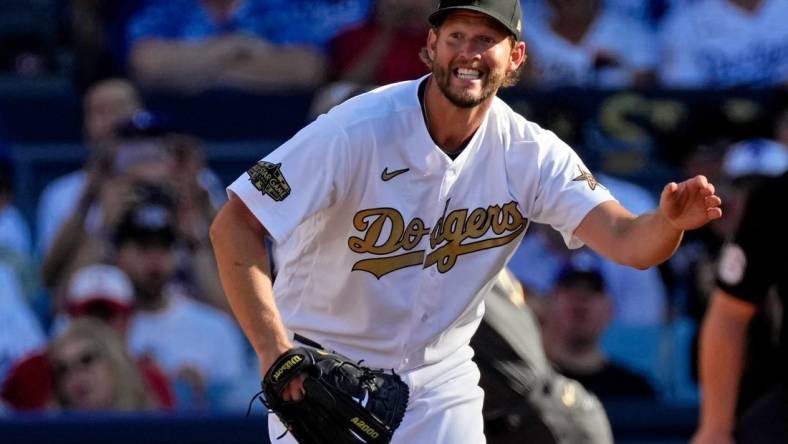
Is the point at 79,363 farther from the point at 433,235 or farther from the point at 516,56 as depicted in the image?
the point at 516,56

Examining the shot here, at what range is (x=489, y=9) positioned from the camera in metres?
3.93

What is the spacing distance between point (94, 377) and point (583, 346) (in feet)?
7.23

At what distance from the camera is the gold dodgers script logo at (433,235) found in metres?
4.10

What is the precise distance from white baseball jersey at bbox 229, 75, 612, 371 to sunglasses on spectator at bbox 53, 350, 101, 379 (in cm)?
267

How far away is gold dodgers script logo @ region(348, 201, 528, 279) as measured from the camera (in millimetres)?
4102

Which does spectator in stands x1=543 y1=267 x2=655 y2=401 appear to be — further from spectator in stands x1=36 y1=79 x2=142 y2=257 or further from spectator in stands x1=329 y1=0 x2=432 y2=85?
spectator in stands x1=36 y1=79 x2=142 y2=257

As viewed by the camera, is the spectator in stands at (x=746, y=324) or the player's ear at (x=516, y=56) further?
the spectator in stands at (x=746, y=324)

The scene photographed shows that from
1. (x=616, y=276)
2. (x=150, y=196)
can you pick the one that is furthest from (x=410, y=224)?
(x=150, y=196)

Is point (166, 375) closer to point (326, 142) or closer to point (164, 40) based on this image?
point (164, 40)

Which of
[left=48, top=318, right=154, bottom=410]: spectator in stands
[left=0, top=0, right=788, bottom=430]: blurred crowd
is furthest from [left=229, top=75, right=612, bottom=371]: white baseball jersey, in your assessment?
[left=48, top=318, right=154, bottom=410]: spectator in stands

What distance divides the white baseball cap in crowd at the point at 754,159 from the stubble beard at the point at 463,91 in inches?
152

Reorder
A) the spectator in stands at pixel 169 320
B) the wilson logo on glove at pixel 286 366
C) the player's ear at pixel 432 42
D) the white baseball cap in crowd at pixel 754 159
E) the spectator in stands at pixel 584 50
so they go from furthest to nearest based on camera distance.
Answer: the spectator in stands at pixel 584 50 → the white baseball cap in crowd at pixel 754 159 → the spectator in stands at pixel 169 320 → the player's ear at pixel 432 42 → the wilson logo on glove at pixel 286 366

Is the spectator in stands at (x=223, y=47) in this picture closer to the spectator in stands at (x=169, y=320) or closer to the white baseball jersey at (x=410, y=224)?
the spectator in stands at (x=169, y=320)

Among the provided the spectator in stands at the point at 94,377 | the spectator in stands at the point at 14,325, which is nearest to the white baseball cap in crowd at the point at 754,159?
the spectator in stands at the point at 94,377
